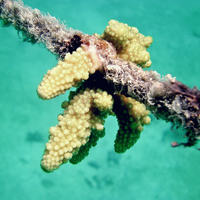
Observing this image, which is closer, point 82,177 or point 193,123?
point 193,123

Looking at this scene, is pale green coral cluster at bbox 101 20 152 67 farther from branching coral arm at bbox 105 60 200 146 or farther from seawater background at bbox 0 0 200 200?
seawater background at bbox 0 0 200 200

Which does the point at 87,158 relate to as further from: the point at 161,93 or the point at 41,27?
the point at 161,93

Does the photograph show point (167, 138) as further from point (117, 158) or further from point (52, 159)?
point (52, 159)

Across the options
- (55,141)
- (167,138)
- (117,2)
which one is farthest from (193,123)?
(117,2)

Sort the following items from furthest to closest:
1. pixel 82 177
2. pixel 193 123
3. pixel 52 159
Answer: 1. pixel 82 177
2. pixel 52 159
3. pixel 193 123

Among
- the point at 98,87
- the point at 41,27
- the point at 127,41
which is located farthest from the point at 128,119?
the point at 41,27

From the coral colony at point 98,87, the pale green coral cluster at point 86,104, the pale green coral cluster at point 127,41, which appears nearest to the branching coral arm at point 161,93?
the coral colony at point 98,87

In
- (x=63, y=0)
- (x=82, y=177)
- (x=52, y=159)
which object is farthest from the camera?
(x=63, y=0)

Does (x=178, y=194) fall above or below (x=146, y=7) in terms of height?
below

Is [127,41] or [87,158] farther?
[87,158]
